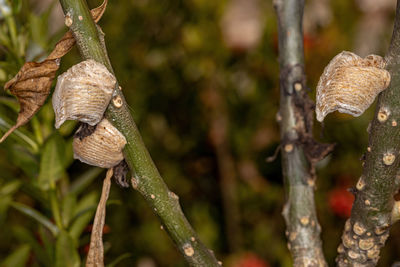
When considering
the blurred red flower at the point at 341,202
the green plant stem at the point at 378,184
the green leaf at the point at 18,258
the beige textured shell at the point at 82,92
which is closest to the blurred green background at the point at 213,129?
the blurred red flower at the point at 341,202

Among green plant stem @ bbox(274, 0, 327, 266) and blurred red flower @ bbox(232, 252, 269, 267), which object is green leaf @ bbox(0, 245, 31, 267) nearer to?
green plant stem @ bbox(274, 0, 327, 266)

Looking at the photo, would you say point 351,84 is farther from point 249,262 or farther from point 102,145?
point 249,262

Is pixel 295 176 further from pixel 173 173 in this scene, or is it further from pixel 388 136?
pixel 173 173

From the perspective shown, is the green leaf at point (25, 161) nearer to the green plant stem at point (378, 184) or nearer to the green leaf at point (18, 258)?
the green leaf at point (18, 258)

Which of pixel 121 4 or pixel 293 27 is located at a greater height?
pixel 121 4

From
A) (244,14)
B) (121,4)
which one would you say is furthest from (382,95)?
(244,14)

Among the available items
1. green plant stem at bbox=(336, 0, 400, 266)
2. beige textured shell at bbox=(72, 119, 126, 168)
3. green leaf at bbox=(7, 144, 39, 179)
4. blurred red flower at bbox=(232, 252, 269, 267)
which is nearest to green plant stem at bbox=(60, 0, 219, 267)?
beige textured shell at bbox=(72, 119, 126, 168)

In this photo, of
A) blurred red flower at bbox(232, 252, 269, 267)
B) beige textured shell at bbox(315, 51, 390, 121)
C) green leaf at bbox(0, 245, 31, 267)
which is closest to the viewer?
beige textured shell at bbox(315, 51, 390, 121)

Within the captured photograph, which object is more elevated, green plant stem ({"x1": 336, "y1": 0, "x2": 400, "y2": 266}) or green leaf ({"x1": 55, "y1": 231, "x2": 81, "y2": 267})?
green plant stem ({"x1": 336, "y1": 0, "x2": 400, "y2": 266})
